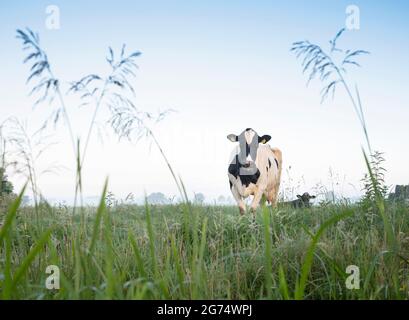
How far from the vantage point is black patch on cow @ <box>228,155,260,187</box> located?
26.4 feet

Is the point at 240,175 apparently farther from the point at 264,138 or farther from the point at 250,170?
the point at 264,138

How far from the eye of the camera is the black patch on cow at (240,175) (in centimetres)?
804

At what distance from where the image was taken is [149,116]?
250cm

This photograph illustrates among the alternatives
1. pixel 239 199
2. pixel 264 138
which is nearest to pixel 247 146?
pixel 264 138

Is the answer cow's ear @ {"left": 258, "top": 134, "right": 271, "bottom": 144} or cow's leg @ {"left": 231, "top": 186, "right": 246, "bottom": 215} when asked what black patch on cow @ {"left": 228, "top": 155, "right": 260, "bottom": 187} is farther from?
cow's ear @ {"left": 258, "top": 134, "right": 271, "bottom": 144}

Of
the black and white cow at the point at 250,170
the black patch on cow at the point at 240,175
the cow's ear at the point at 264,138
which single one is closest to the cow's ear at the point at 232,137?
the black and white cow at the point at 250,170

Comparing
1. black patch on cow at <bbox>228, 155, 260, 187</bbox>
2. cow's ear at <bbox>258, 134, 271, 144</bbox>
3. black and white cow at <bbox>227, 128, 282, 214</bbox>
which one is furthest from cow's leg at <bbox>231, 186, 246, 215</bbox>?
cow's ear at <bbox>258, 134, 271, 144</bbox>

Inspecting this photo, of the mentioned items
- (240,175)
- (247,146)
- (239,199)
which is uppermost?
(247,146)

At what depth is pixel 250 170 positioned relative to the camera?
8305 mm

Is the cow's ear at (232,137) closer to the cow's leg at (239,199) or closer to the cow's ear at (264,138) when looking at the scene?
the cow's ear at (264,138)

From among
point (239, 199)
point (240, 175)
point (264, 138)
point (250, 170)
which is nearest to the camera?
point (239, 199)

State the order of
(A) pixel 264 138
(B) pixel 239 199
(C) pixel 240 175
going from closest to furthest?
(B) pixel 239 199 < (C) pixel 240 175 < (A) pixel 264 138

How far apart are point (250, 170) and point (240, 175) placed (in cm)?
32
